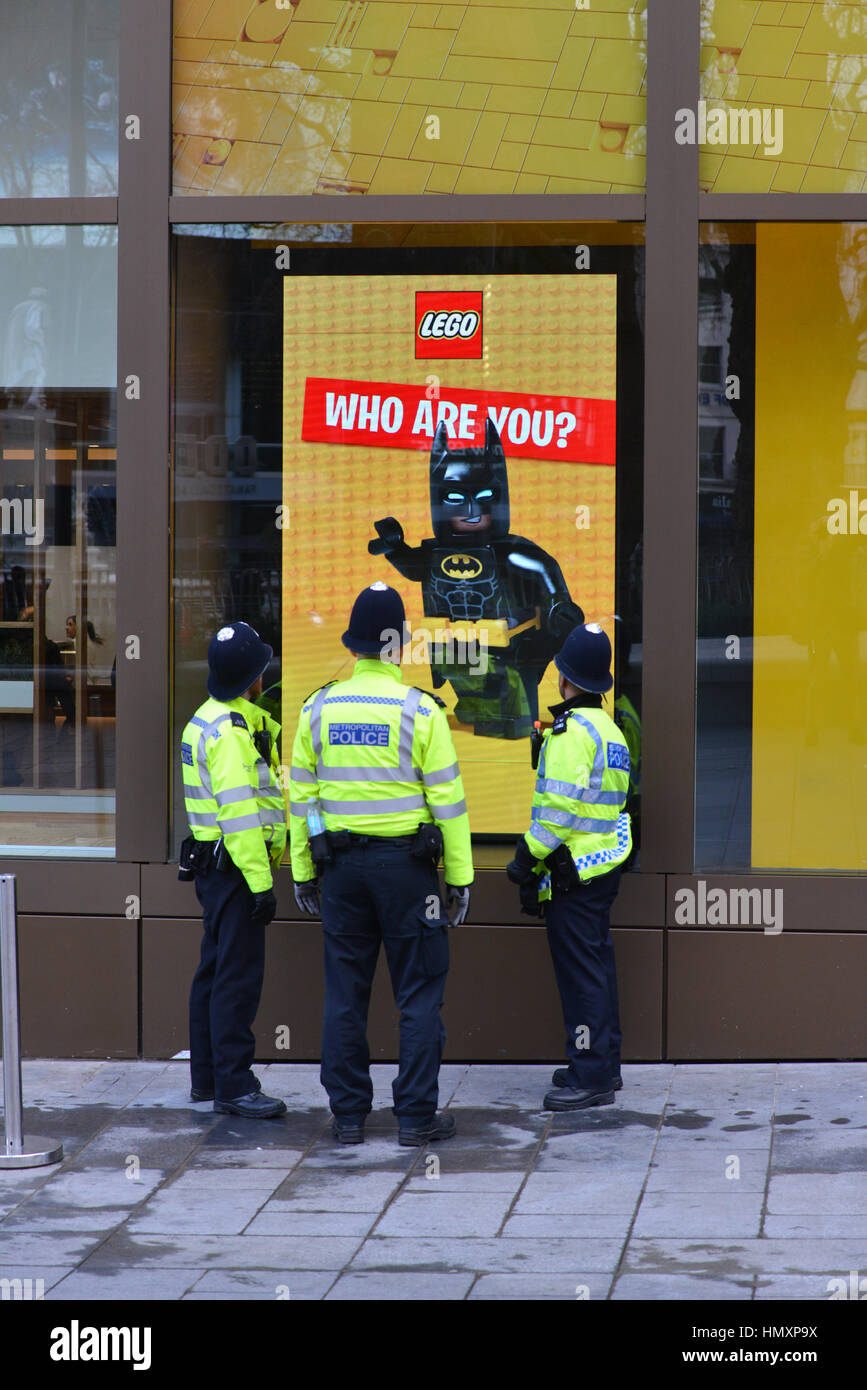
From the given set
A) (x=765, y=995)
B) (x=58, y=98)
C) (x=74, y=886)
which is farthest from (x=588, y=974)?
(x=58, y=98)

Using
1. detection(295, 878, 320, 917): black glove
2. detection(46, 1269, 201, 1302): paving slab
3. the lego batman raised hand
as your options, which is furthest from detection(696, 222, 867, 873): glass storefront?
detection(46, 1269, 201, 1302): paving slab

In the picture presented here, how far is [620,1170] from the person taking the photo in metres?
5.90

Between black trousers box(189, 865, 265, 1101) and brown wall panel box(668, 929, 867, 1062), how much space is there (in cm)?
196

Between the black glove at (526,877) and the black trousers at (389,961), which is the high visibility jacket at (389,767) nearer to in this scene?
the black trousers at (389,961)

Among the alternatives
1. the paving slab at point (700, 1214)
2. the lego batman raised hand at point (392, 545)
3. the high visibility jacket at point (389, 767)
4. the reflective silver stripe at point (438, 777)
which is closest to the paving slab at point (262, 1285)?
A: the paving slab at point (700, 1214)

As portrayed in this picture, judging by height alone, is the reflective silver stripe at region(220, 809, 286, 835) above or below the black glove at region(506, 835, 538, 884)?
above

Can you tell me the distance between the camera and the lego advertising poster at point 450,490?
24.9 feet

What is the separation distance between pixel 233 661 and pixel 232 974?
1.27m

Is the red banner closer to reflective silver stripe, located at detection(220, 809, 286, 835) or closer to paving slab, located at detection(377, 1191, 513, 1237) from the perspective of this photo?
reflective silver stripe, located at detection(220, 809, 286, 835)

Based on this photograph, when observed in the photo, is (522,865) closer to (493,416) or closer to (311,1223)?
(311,1223)

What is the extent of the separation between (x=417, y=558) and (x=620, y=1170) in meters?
3.08

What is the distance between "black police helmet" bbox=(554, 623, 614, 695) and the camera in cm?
669
